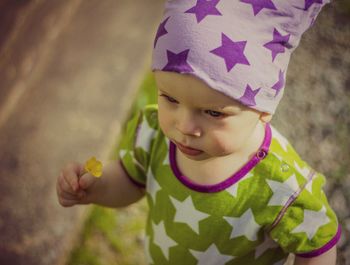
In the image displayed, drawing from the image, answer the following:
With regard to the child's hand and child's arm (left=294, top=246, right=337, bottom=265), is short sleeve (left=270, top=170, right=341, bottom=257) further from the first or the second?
the child's hand

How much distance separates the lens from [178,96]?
112cm

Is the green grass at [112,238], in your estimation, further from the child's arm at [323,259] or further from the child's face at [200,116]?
the child's face at [200,116]

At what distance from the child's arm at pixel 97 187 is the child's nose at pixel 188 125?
44 centimetres

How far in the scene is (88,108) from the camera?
2562 millimetres

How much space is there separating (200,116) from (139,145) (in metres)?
0.41

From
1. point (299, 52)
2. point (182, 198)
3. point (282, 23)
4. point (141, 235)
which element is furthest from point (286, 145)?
point (299, 52)

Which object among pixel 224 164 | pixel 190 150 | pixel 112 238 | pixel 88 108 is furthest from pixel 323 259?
pixel 88 108

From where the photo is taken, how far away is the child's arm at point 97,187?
4.75 ft

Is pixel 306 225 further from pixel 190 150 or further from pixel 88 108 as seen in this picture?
pixel 88 108

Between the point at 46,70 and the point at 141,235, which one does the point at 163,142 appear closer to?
the point at 141,235

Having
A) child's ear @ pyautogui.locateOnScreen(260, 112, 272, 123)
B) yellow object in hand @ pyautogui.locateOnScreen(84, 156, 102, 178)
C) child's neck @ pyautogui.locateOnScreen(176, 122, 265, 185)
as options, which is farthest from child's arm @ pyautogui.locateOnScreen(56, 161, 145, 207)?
child's ear @ pyautogui.locateOnScreen(260, 112, 272, 123)

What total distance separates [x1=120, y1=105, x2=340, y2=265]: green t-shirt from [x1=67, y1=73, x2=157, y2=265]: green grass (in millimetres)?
644

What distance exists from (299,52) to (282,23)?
6.28 feet

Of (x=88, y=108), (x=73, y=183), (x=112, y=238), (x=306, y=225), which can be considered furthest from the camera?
(x=88, y=108)
